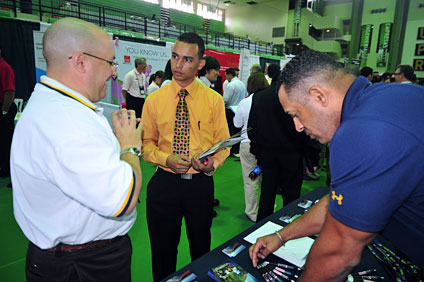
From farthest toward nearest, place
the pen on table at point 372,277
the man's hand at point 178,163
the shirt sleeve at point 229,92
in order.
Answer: the shirt sleeve at point 229,92
the man's hand at point 178,163
the pen on table at point 372,277

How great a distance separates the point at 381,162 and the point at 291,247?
705 mm

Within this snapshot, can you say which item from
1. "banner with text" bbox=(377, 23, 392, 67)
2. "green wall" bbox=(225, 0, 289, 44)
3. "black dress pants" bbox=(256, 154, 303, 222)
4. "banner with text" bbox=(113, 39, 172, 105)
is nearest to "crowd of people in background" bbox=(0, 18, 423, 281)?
"black dress pants" bbox=(256, 154, 303, 222)

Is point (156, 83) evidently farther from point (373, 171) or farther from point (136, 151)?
point (373, 171)

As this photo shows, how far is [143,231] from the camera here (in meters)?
2.71

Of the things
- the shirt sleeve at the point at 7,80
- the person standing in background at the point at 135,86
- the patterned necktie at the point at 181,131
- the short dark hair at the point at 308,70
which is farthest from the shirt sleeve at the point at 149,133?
the person standing in background at the point at 135,86

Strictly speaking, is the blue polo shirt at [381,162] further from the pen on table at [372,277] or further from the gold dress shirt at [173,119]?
the gold dress shirt at [173,119]

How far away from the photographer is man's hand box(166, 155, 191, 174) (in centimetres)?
159

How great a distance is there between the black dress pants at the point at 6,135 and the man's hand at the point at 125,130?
383cm

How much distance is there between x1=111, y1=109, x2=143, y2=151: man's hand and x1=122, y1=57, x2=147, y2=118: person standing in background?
4.87 m

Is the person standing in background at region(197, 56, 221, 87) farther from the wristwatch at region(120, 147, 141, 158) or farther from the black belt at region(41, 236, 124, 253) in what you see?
the black belt at region(41, 236, 124, 253)

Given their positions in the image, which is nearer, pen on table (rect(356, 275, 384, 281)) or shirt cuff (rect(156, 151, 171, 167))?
pen on table (rect(356, 275, 384, 281))

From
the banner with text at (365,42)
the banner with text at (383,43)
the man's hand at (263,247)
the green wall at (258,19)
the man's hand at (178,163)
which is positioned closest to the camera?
the man's hand at (263,247)

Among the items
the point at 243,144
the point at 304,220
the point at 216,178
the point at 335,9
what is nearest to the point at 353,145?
the point at 304,220

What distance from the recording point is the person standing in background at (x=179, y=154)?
1.68 meters
